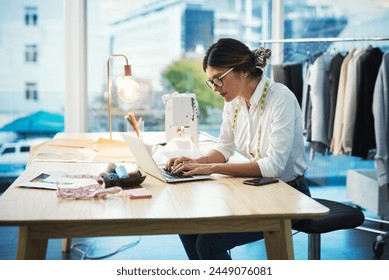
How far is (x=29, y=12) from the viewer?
4.52 m

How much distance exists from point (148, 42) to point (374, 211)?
7.35 feet

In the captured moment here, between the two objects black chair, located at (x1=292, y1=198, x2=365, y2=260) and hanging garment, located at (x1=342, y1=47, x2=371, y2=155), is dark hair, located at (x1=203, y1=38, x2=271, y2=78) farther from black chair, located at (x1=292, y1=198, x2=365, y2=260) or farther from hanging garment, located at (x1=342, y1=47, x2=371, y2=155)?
hanging garment, located at (x1=342, y1=47, x2=371, y2=155)

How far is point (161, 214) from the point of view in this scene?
1.67m

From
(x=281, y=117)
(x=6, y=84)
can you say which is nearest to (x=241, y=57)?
(x=281, y=117)

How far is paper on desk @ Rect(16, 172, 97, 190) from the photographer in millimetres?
2025

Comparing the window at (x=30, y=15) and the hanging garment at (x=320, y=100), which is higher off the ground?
the window at (x=30, y=15)

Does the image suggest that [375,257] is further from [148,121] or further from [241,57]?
[148,121]

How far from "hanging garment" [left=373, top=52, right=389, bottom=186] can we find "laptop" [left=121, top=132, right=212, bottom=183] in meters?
1.71

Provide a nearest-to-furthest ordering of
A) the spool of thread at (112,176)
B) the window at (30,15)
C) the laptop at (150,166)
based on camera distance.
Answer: the spool of thread at (112,176) → the laptop at (150,166) → the window at (30,15)

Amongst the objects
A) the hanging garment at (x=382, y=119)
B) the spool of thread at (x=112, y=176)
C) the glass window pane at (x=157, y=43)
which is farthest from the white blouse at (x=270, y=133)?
the glass window pane at (x=157, y=43)

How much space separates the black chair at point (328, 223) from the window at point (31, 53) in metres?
3.02

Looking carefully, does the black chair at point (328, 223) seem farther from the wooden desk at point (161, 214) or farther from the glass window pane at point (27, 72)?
the glass window pane at point (27, 72)

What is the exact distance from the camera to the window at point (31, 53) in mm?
4566

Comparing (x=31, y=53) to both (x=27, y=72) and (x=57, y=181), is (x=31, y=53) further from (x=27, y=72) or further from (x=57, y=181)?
(x=57, y=181)
